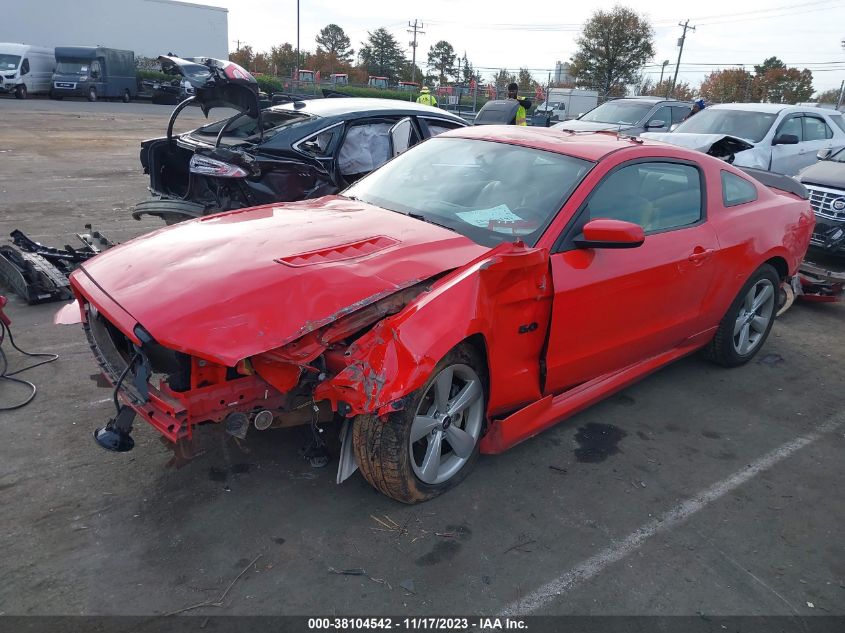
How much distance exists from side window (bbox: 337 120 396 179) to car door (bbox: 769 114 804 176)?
6748mm

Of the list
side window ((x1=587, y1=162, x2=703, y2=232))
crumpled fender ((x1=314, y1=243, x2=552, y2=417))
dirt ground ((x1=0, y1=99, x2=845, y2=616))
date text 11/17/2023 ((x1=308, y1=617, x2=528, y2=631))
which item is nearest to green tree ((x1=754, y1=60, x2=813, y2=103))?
side window ((x1=587, y1=162, x2=703, y2=232))

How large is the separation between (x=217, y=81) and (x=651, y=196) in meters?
3.98

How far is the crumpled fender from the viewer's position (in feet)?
8.54

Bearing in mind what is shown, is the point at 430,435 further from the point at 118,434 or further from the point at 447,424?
the point at 118,434

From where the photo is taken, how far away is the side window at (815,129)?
11.0m

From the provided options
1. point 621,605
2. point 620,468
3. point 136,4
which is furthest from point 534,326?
point 136,4

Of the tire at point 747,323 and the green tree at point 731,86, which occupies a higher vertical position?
the green tree at point 731,86

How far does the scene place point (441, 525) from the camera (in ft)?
9.75

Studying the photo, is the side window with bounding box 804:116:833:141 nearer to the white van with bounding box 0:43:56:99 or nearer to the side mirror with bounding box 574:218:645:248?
the side mirror with bounding box 574:218:645:248

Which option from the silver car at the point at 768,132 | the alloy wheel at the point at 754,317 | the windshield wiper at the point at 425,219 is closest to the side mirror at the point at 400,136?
the windshield wiper at the point at 425,219

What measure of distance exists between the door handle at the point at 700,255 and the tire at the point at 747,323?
0.66 m

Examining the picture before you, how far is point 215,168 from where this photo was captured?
19.3 feet

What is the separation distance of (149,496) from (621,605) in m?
2.17

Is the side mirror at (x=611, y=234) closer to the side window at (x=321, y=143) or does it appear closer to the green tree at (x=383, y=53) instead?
the side window at (x=321, y=143)
